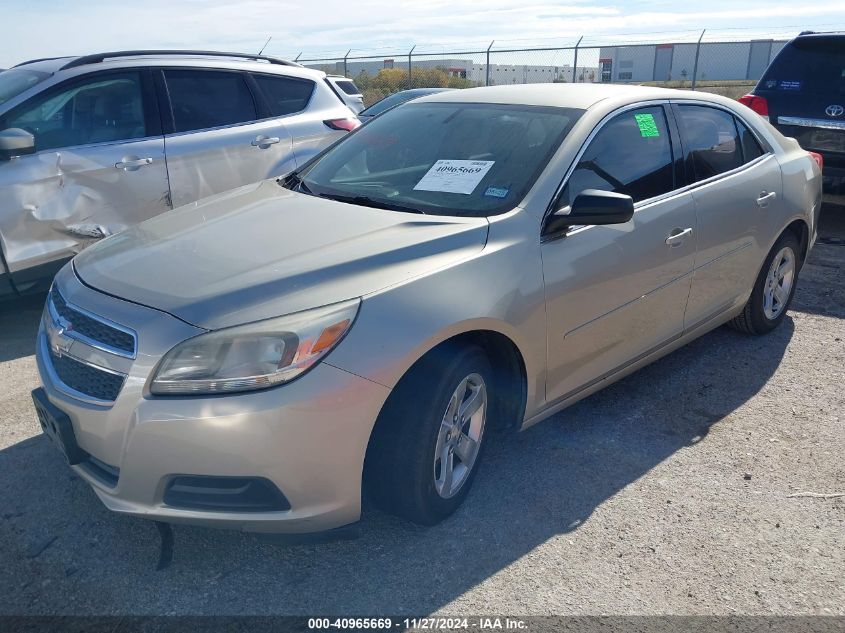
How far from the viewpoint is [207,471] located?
247cm

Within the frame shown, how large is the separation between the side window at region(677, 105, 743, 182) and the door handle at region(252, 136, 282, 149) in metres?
3.18

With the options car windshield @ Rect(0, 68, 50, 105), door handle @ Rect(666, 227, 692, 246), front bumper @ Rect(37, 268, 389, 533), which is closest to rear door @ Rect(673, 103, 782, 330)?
door handle @ Rect(666, 227, 692, 246)

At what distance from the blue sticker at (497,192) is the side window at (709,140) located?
4.44 feet

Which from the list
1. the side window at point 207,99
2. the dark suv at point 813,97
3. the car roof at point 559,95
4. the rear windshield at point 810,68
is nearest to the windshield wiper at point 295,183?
the car roof at point 559,95

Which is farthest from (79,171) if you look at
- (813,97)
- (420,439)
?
(813,97)

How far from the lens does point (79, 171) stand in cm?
512

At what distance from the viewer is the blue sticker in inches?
131

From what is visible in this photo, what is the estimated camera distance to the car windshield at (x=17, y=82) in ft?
17.0

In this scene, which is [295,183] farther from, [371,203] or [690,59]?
[690,59]

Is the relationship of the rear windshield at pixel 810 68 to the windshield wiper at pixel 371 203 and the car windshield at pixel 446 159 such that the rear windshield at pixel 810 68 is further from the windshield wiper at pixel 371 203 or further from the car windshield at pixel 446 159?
the windshield wiper at pixel 371 203

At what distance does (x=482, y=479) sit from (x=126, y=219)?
3.32m

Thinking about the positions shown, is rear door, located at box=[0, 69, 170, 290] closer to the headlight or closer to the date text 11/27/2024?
the headlight

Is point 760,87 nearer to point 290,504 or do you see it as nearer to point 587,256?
point 587,256

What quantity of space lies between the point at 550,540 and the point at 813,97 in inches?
248
